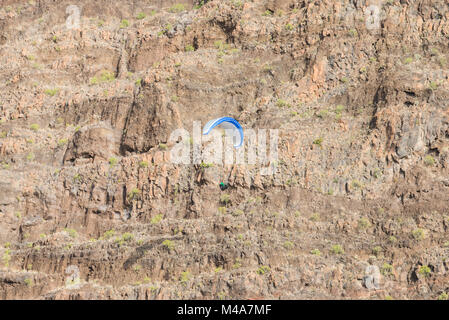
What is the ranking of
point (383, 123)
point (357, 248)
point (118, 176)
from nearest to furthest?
1. point (357, 248)
2. point (383, 123)
3. point (118, 176)

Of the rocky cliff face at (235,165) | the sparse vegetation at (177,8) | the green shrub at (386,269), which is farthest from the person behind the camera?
the sparse vegetation at (177,8)

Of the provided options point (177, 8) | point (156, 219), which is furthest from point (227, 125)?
point (177, 8)

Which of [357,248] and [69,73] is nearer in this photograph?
[357,248]

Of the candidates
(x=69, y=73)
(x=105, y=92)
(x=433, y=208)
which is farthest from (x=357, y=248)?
(x=69, y=73)

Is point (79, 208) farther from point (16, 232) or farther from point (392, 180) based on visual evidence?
point (392, 180)

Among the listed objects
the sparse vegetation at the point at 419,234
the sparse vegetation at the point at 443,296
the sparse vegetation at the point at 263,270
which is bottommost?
the sparse vegetation at the point at 443,296

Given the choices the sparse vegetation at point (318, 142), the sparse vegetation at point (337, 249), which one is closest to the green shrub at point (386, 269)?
the sparse vegetation at point (337, 249)

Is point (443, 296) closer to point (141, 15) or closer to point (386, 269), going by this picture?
point (386, 269)

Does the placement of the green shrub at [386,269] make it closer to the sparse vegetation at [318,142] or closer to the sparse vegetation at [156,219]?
the sparse vegetation at [318,142]
